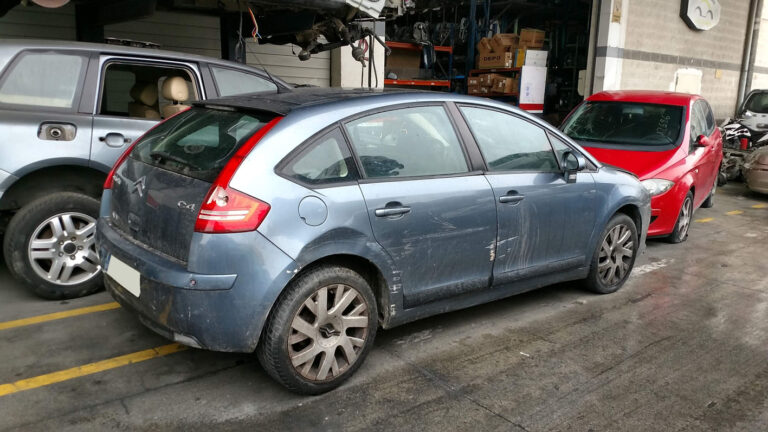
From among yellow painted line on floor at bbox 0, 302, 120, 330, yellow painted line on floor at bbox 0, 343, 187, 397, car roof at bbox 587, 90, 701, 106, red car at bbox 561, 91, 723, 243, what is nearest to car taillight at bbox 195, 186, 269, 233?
yellow painted line on floor at bbox 0, 343, 187, 397

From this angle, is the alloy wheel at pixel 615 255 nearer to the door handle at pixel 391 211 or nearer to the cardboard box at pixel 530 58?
the door handle at pixel 391 211

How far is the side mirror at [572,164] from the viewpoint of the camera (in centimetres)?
440

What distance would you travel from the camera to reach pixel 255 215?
9.75ft

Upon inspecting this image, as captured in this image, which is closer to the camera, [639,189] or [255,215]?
[255,215]

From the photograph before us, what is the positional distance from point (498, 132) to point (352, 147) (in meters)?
1.24

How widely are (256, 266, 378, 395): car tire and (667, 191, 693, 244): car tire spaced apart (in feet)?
15.7

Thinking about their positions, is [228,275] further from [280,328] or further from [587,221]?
[587,221]

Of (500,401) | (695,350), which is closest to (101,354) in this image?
(500,401)

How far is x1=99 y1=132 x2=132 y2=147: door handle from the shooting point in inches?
178

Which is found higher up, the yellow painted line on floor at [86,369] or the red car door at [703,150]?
the red car door at [703,150]

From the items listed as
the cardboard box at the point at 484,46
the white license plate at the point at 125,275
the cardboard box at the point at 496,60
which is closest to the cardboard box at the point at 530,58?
the cardboard box at the point at 496,60

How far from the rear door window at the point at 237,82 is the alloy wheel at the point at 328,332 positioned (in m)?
2.57

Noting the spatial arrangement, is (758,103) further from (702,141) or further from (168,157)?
(168,157)

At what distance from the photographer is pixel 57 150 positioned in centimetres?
431
